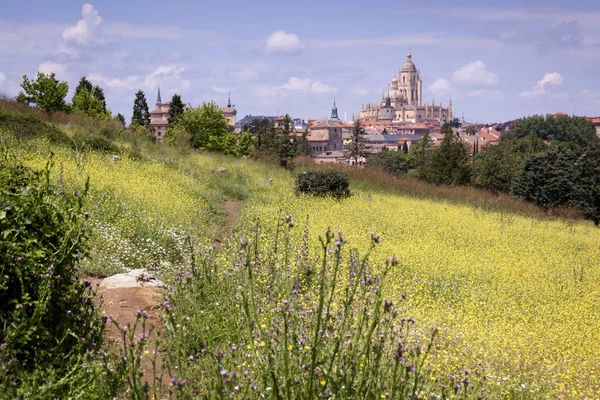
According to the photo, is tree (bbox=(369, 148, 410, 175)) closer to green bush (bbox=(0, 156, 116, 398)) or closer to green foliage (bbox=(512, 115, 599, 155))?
green foliage (bbox=(512, 115, 599, 155))

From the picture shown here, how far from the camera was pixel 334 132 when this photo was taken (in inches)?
6024

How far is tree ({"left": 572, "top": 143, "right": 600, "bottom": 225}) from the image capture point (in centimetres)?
2483

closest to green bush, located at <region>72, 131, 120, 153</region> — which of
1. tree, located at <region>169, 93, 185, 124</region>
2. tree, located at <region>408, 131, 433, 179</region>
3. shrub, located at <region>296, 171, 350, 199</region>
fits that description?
shrub, located at <region>296, 171, 350, 199</region>

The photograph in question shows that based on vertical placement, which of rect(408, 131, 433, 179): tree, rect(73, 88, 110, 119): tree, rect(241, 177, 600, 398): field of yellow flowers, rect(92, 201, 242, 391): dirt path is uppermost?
rect(73, 88, 110, 119): tree

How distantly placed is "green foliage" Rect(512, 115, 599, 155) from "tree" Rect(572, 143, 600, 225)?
104287mm

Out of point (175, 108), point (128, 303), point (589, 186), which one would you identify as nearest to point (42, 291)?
point (128, 303)

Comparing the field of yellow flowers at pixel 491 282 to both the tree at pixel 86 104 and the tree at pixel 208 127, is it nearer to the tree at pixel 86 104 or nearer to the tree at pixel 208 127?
the tree at pixel 208 127

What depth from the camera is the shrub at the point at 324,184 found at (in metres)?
16.9

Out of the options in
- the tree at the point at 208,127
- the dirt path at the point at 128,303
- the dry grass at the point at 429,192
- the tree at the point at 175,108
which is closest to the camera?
the dirt path at the point at 128,303

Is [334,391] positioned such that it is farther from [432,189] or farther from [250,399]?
[432,189]

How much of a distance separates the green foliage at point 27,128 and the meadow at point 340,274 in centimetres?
88

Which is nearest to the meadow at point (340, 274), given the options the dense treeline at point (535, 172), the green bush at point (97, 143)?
the green bush at point (97, 143)

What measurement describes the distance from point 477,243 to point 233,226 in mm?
5610

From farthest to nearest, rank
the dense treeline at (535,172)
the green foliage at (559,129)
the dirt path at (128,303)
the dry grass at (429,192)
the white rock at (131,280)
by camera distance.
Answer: the green foliage at (559,129), the dense treeline at (535,172), the dry grass at (429,192), the white rock at (131,280), the dirt path at (128,303)
